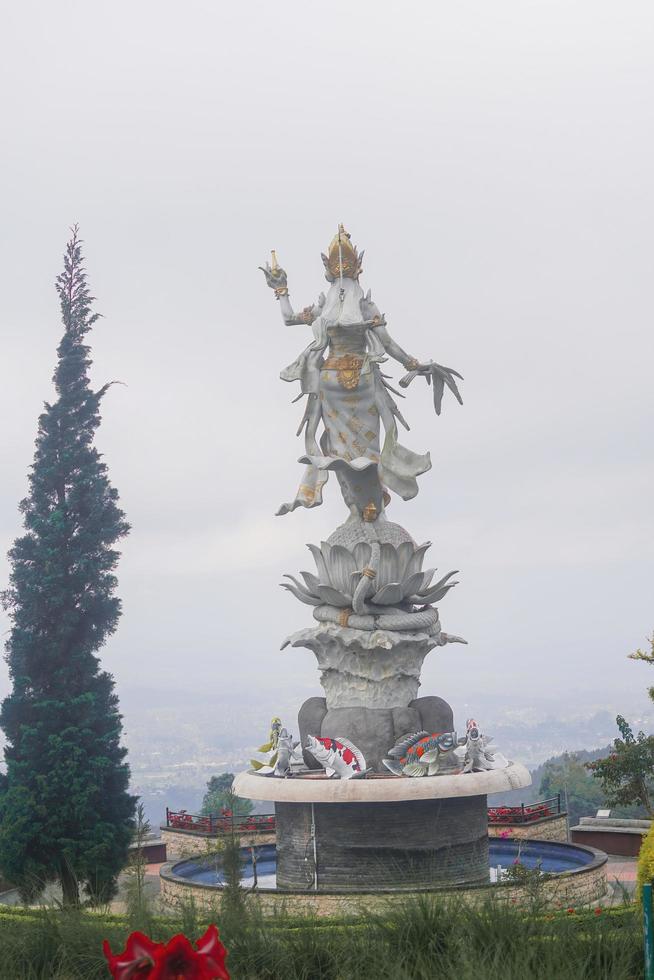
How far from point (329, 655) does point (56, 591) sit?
15.5 ft

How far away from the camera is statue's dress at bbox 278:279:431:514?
60.1ft

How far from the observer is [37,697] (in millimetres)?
17141

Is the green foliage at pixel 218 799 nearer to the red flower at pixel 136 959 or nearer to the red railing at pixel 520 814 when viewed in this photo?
the red railing at pixel 520 814

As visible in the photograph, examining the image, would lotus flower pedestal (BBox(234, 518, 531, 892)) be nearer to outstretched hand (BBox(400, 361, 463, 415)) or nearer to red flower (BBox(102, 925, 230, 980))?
outstretched hand (BBox(400, 361, 463, 415))

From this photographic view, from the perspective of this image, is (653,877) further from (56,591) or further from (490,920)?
(56,591)

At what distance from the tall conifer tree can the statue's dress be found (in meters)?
3.53

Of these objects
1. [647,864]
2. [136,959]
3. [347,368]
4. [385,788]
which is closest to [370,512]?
[347,368]

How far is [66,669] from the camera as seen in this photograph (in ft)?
56.4

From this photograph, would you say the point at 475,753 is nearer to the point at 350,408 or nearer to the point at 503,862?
the point at 503,862

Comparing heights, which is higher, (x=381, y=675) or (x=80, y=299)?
(x=80, y=299)

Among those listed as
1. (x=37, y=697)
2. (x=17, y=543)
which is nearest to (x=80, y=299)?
(x=17, y=543)

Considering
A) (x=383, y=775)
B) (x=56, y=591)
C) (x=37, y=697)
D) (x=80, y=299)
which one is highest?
(x=80, y=299)

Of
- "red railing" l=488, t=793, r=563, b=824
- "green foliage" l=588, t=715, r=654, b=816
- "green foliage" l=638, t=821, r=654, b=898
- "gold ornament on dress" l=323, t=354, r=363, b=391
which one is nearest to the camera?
"green foliage" l=638, t=821, r=654, b=898

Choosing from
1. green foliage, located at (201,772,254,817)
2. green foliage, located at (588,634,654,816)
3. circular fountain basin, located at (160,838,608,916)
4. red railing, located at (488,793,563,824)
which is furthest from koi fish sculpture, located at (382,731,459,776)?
green foliage, located at (201,772,254,817)
